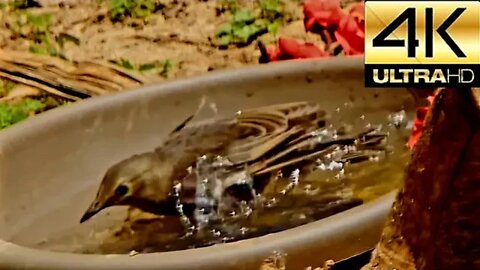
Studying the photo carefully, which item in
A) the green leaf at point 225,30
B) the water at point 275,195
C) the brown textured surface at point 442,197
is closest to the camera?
the brown textured surface at point 442,197

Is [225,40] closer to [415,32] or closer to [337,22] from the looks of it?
[337,22]

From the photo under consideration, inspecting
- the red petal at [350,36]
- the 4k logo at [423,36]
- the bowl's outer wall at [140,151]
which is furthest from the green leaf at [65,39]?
the 4k logo at [423,36]

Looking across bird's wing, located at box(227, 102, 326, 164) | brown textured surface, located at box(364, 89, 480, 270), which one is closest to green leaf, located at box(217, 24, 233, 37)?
bird's wing, located at box(227, 102, 326, 164)

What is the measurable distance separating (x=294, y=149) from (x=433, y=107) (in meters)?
0.29

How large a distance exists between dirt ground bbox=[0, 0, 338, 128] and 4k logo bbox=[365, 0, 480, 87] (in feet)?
0.97

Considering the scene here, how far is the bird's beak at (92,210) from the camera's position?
0.66 m

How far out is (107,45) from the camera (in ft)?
2.79

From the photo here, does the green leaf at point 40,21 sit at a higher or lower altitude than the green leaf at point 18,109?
higher

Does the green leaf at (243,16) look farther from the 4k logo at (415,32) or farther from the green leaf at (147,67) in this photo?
the 4k logo at (415,32)

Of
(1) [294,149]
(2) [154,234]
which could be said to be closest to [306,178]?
(1) [294,149]

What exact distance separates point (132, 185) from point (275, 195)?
0.36 ft

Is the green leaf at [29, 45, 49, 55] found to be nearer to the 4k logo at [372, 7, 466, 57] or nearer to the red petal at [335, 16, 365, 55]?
the red petal at [335, 16, 365, 55]

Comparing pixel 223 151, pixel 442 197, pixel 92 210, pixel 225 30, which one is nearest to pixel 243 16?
pixel 225 30

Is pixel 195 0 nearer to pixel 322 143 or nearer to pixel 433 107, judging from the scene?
pixel 322 143
